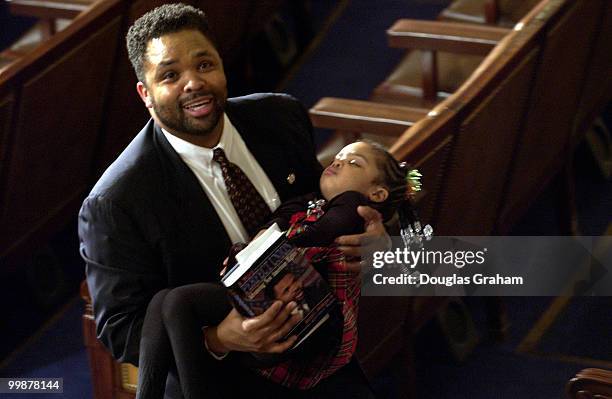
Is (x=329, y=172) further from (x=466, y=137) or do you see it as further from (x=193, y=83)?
(x=466, y=137)

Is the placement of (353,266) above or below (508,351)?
above

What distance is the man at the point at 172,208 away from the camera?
1.41 metres

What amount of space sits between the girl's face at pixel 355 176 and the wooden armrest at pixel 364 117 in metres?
0.81

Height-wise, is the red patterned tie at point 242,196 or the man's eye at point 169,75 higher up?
the man's eye at point 169,75

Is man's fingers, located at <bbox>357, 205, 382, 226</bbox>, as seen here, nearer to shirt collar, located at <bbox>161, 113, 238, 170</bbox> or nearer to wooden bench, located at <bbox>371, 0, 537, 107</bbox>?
shirt collar, located at <bbox>161, 113, 238, 170</bbox>

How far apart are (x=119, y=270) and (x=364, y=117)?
108cm

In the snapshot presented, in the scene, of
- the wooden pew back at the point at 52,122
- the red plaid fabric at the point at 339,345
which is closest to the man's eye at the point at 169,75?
the red plaid fabric at the point at 339,345

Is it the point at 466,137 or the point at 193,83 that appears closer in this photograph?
the point at 193,83

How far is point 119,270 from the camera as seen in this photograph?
140 centimetres

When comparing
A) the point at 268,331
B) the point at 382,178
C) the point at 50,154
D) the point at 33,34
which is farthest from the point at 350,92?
the point at 268,331

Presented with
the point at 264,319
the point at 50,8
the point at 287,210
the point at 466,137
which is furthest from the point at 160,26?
the point at 50,8

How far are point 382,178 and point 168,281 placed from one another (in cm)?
32

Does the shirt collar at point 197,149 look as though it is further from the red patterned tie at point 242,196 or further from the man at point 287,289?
the man at point 287,289

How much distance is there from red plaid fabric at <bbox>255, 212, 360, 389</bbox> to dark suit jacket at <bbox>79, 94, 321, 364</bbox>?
4.6 inches
